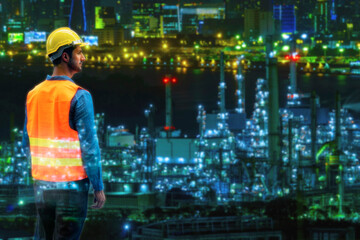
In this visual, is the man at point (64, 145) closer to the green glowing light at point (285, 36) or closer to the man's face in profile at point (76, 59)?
the man's face in profile at point (76, 59)

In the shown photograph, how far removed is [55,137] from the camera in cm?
116

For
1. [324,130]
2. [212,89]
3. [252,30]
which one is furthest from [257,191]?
[212,89]

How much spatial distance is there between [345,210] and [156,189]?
253 cm

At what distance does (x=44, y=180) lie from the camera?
1179mm

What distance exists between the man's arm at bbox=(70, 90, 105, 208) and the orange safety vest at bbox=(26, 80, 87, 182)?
1 centimetres

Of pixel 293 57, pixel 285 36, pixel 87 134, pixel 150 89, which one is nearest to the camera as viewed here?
pixel 87 134

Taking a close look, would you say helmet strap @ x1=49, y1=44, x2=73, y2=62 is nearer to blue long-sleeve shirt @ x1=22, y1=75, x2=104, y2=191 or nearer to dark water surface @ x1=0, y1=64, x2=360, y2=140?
blue long-sleeve shirt @ x1=22, y1=75, x2=104, y2=191

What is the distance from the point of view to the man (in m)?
1.14

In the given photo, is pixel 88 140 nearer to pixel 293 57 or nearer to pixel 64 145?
pixel 64 145

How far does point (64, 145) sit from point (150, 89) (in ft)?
47.3

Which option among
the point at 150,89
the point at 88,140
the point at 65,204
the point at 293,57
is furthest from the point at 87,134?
the point at 150,89

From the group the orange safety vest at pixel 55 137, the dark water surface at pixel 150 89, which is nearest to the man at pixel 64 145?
the orange safety vest at pixel 55 137

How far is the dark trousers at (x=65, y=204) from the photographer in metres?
1.16

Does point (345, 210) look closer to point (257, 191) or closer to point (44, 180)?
point (257, 191)
